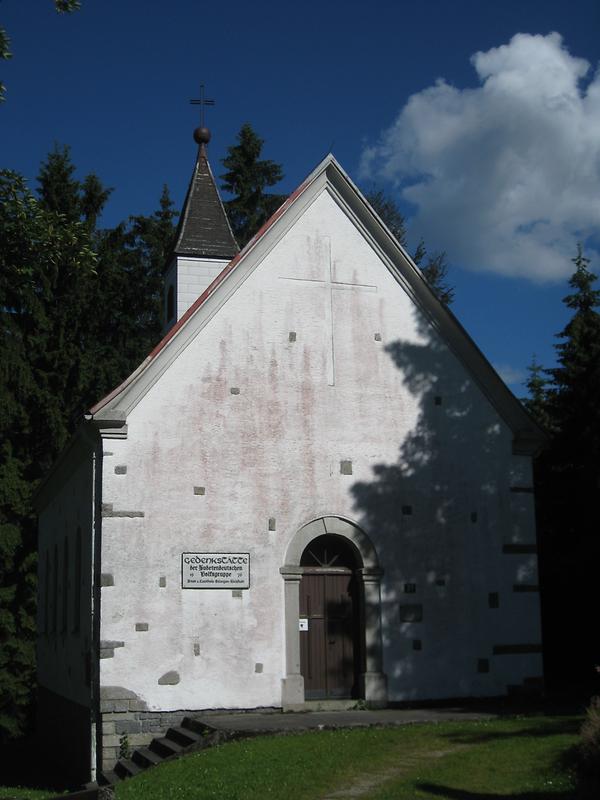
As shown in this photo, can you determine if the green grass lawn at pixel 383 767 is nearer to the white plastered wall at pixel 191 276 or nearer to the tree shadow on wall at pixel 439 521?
the tree shadow on wall at pixel 439 521

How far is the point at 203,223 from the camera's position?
78.9 ft

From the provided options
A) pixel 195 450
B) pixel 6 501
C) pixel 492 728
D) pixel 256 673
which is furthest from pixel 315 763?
pixel 6 501

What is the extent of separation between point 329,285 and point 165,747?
8.62 metres

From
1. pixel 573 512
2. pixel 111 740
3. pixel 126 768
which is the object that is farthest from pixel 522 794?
pixel 573 512

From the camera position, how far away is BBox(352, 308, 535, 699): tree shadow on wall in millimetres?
17297

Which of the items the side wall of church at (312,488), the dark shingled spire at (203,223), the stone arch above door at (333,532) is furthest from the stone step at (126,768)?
the dark shingled spire at (203,223)

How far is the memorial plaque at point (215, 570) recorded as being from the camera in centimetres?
1612

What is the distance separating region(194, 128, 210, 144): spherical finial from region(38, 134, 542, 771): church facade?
8487mm

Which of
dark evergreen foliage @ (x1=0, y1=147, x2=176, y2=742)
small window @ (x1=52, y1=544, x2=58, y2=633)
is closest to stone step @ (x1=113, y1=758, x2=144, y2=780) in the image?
small window @ (x1=52, y1=544, x2=58, y2=633)

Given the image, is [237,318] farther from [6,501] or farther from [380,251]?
[6,501]

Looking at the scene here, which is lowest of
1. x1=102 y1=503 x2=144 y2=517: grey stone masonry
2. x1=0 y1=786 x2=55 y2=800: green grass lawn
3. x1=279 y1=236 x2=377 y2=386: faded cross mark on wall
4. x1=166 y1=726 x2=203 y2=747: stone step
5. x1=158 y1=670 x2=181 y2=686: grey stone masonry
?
x1=0 y1=786 x2=55 y2=800: green grass lawn

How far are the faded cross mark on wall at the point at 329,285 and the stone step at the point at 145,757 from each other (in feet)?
23.1

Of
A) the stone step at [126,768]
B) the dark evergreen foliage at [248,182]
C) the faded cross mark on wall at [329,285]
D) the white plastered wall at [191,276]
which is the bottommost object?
the stone step at [126,768]

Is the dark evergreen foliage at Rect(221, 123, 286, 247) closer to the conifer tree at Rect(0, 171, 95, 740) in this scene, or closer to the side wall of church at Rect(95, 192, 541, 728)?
the conifer tree at Rect(0, 171, 95, 740)
